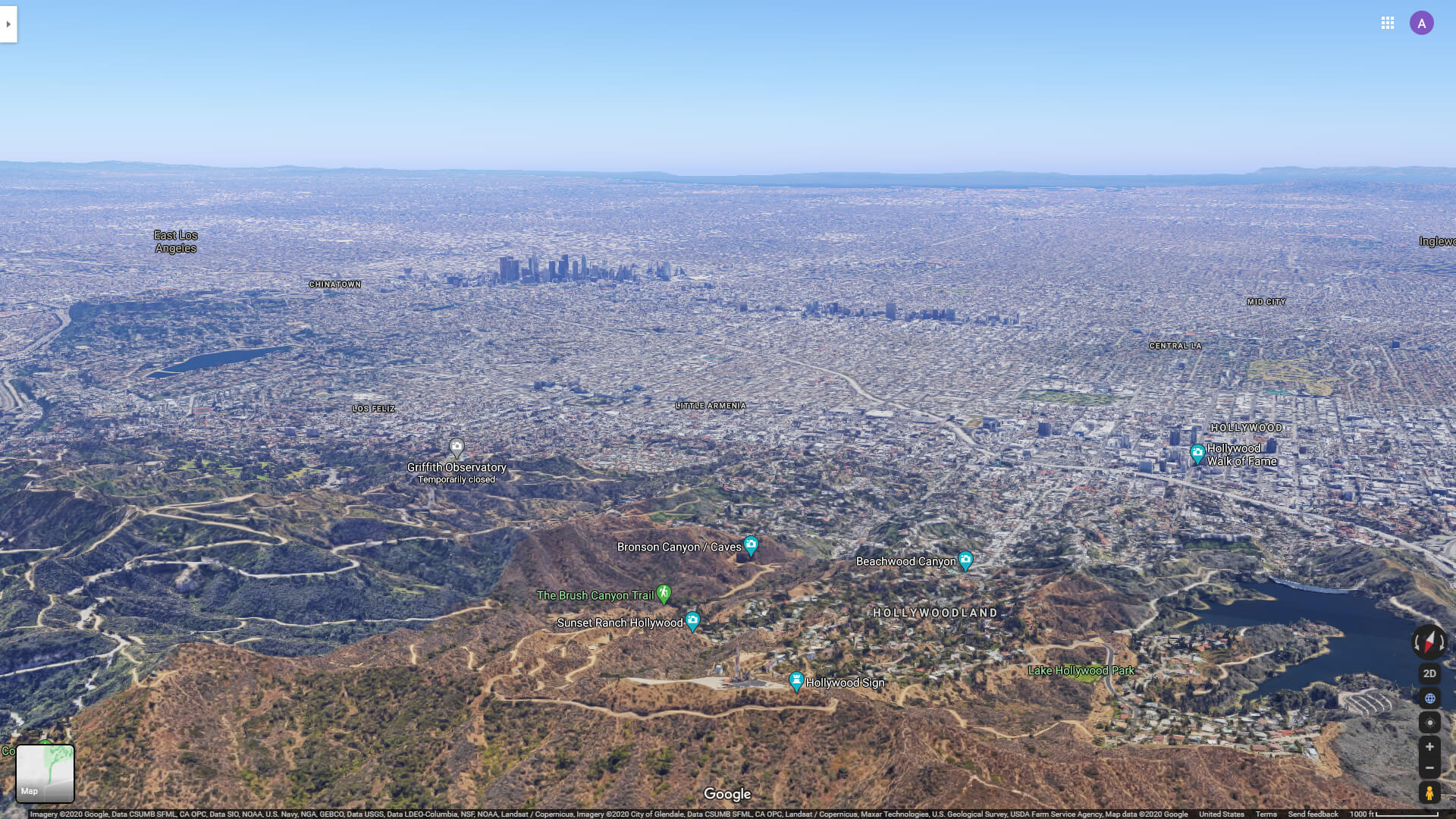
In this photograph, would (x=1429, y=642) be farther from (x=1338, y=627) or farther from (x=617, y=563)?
(x=617, y=563)

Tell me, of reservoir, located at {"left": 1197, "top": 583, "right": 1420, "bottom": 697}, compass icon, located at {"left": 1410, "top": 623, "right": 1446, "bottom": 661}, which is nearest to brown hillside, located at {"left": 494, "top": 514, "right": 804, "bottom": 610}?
reservoir, located at {"left": 1197, "top": 583, "right": 1420, "bottom": 697}

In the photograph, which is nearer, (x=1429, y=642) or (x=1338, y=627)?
(x=1429, y=642)

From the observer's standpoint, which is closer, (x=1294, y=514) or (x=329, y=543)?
(x=329, y=543)

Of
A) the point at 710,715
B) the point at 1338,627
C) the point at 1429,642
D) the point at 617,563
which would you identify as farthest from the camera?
the point at 617,563

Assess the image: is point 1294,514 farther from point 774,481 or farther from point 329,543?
point 329,543

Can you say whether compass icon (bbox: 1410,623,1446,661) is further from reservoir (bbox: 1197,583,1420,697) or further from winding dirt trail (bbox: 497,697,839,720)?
reservoir (bbox: 1197,583,1420,697)

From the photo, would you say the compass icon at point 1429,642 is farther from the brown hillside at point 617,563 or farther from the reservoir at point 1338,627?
the brown hillside at point 617,563

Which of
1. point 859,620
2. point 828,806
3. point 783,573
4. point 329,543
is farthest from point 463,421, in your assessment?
point 828,806

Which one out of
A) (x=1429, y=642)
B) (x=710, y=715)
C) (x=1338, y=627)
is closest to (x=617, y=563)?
(x=710, y=715)
